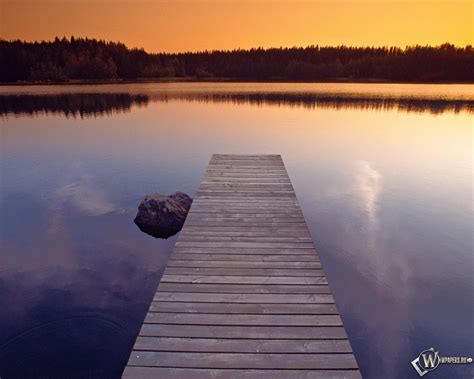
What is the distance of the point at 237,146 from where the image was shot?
22.7m

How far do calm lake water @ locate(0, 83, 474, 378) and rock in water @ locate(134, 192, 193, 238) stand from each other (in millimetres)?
462

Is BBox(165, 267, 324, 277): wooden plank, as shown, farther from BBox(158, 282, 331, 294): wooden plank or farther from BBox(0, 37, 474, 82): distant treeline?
BBox(0, 37, 474, 82): distant treeline

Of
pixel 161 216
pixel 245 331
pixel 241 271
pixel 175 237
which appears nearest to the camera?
pixel 245 331

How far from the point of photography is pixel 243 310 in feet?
14.3

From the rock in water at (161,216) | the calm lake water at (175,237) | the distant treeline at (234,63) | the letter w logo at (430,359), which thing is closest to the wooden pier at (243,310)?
the calm lake water at (175,237)

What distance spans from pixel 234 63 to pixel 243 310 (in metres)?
127

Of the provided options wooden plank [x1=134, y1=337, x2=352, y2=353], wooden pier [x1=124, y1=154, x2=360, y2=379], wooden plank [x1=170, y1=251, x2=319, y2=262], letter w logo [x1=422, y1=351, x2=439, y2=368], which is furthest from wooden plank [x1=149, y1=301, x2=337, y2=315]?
letter w logo [x1=422, y1=351, x2=439, y2=368]

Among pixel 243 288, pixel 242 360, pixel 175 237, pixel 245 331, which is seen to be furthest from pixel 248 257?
pixel 175 237

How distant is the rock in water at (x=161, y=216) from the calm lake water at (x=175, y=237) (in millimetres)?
462

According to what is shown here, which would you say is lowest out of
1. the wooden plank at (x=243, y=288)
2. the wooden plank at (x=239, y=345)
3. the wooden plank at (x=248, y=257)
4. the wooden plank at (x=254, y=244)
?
the wooden plank at (x=254, y=244)

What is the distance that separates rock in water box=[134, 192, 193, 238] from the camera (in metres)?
10.0

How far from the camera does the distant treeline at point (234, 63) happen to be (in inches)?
3954

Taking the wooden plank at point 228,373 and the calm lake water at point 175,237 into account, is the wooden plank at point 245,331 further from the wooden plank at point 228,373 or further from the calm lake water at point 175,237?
the calm lake water at point 175,237

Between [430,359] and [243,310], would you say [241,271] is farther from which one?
[430,359]
